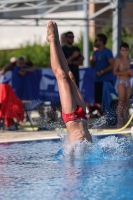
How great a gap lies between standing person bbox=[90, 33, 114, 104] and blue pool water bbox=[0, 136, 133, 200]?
4.05m

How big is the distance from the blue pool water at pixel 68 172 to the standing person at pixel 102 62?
4055mm

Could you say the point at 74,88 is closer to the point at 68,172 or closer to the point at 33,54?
the point at 68,172

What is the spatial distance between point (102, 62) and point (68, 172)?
6.17 metres

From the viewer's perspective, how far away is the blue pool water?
4891 mm

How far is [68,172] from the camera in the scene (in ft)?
19.2

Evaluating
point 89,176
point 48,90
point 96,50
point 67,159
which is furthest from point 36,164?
point 48,90

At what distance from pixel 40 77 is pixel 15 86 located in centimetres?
73

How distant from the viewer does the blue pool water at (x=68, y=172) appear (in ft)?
16.0

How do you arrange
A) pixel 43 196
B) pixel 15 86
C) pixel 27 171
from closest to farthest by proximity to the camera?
pixel 43 196, pixel 27 171, pixel 15 86

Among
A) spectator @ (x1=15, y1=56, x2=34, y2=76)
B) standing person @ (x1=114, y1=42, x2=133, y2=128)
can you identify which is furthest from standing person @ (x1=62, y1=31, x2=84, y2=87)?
spectator @ (x1=15, y1=56, x2=34, y2=76)

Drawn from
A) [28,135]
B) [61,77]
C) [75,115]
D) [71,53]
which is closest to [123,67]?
[71,53]

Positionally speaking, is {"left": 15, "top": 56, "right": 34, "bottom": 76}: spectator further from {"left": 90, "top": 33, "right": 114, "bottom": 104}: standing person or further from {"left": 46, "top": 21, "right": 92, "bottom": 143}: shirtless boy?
{"left": 46, "top": 21, "right": 92, "bottom": 143}: shirtless boy

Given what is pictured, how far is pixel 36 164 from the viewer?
6.47 metres

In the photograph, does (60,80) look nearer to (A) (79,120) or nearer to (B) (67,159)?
(A) (79,120)
